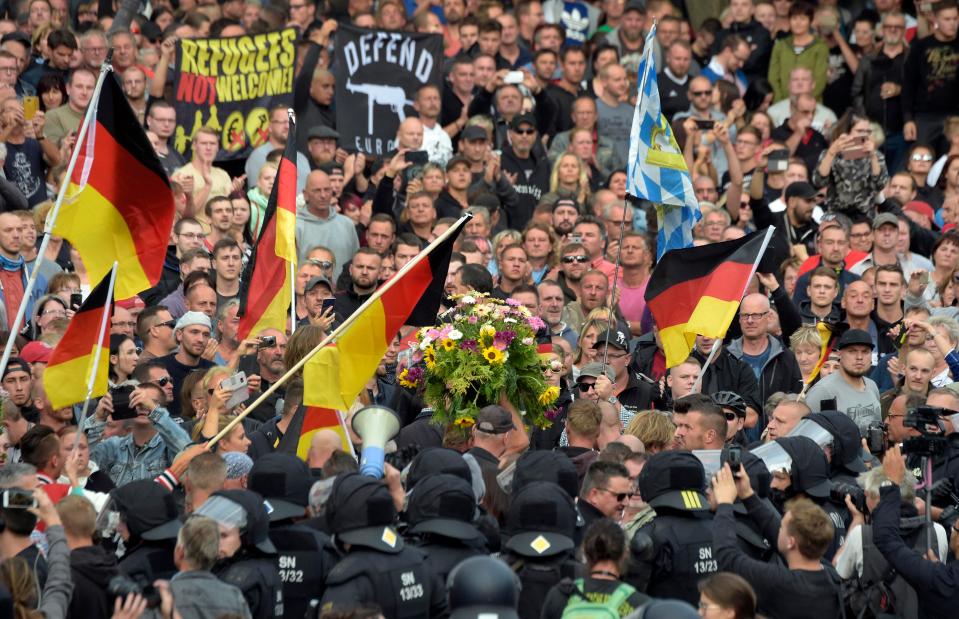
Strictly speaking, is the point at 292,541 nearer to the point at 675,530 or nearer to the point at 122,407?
the point at 675,530

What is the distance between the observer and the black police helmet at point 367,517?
9320 mm

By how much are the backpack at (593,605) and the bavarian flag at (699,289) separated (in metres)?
5.01

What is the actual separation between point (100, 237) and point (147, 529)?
3.23 m

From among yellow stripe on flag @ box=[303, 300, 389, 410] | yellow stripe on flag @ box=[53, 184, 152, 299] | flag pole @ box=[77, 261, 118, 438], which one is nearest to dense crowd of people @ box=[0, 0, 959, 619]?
flag pole @ box=[77, 261, 118, 438]

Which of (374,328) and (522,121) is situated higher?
(522,121)

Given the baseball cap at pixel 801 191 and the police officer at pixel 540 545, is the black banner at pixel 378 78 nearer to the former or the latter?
the baseball cap at pixel 801 191

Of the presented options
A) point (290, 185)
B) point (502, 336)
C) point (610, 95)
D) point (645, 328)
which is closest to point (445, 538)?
point (502, 336)

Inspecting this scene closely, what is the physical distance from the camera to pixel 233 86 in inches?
765

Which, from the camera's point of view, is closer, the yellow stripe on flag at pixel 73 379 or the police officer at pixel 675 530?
the police officer at pixel 675 530

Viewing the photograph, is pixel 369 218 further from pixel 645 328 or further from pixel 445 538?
pixel 445 538

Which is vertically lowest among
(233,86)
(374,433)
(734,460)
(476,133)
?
(734,460)

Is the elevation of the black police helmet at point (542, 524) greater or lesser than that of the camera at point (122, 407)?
lesser

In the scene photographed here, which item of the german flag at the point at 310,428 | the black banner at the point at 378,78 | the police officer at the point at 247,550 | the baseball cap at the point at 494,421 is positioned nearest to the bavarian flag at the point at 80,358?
the german flag at the point at 310,428

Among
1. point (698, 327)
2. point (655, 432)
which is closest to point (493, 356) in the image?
point (655, 432)
